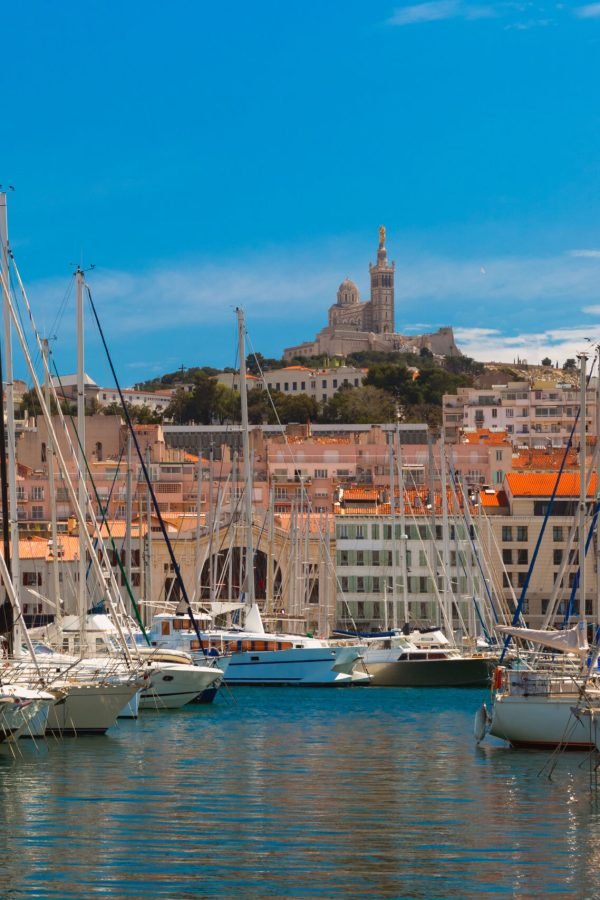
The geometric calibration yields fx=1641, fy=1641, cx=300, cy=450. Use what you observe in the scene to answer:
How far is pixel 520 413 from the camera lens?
471 feet

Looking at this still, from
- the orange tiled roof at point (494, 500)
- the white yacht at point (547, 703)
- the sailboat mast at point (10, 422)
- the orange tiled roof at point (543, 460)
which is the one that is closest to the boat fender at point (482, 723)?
the white yacht at point (547, 703)

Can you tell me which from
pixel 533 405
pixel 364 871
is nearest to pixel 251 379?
pixel 533 405

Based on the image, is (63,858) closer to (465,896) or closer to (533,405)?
(465,896)

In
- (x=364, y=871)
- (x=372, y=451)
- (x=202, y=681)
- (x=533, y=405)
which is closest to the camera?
(x=364, y=871)

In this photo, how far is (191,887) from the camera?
20.3m

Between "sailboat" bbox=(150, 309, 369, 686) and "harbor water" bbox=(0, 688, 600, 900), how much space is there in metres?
14.4

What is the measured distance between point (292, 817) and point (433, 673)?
3312cm

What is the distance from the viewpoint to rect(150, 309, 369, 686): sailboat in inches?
2125

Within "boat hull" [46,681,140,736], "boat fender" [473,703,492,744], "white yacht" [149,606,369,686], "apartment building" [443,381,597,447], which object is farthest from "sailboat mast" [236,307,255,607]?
"apartment building" [443,381,597,447]

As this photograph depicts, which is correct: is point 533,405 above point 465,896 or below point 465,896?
above

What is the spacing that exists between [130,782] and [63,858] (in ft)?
24.2

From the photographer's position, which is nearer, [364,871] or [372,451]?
Result: [364,871]

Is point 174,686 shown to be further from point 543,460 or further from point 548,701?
point 543,460


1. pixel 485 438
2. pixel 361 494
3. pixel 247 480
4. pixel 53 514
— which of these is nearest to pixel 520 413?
pixel 485 438
